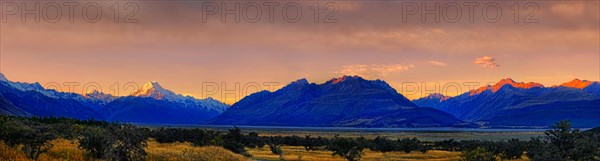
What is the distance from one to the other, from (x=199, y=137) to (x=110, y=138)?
60163 mm

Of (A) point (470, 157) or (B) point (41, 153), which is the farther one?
(A) point (470, 157)

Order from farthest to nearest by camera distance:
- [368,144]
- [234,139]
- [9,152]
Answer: [368,144] → [234,139] → [9,152]

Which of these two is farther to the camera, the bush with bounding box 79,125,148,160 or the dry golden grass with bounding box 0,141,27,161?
the bush with bounding box 79,125,148,160

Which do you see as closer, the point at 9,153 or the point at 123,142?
the point at 9,153

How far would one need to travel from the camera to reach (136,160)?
32969 mm

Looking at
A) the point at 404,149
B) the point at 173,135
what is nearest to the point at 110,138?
the point at 173,135

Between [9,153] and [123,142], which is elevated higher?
[123,142]

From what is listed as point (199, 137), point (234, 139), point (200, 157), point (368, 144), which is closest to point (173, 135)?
point (199, 137)

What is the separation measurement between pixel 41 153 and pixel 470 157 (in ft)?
120

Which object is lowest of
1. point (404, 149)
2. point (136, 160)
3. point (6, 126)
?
point (404, 149)

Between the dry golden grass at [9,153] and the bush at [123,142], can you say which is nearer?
the dry golden grass at [9,153]

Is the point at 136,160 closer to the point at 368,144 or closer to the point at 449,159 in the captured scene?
the point at 449,159

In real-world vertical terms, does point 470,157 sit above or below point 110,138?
below

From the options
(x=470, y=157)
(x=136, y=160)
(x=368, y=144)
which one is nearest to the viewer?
(x=136, y=160)
